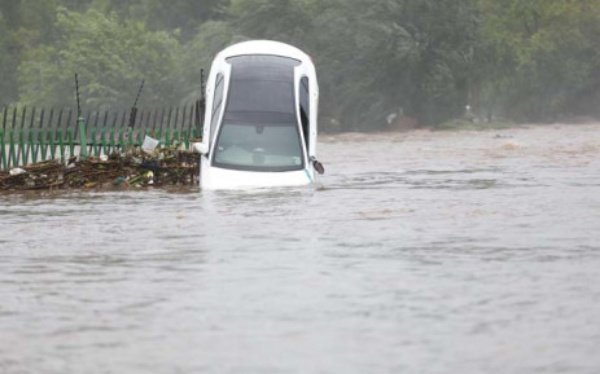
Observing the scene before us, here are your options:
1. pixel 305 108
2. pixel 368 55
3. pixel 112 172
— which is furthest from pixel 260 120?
pixel 368 55

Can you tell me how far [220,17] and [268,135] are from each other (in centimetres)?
7291

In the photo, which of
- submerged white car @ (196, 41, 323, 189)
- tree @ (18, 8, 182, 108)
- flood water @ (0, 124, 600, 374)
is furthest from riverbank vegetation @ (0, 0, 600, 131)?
flood water @ (0, 124, 600, 374)

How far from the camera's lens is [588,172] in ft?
106

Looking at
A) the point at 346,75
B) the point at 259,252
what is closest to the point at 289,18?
the point at 346,75

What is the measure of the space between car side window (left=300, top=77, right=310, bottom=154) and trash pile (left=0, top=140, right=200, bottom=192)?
2220 millimetres

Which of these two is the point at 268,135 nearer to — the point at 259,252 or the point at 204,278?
the point at 259,252

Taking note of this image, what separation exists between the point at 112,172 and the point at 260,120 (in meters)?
3.00

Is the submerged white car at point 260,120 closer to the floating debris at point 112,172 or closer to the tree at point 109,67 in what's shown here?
the floating debris at point 112,172

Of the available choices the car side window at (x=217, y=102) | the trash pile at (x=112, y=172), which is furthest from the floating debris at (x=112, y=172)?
the car side window at (x=217, y=102)

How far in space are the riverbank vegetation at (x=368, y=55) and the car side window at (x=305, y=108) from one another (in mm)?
44654

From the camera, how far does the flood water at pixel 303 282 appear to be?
417 inches

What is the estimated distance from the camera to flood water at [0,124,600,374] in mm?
10602

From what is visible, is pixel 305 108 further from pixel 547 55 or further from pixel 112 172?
pixel 547 55

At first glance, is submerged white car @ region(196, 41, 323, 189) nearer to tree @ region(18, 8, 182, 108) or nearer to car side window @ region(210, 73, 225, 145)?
car side window @ region(210, 73, 225, 145)
